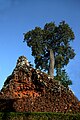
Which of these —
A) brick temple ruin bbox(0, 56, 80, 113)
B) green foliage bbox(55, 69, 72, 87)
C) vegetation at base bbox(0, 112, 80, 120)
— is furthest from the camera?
green foliage bbox(55, 69, 72, 87)

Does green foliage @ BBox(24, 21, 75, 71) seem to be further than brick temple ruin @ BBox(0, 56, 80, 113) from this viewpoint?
Yes

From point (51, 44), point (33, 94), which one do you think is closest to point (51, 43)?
point (51, 44)

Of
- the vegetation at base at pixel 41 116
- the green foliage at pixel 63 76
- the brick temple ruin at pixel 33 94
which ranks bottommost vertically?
the vegetation at base at pixel 41 116

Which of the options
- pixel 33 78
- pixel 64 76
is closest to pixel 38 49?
pixel 64 76

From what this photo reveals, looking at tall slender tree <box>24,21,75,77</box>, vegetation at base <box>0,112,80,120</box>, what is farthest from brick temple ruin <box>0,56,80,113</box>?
tall slender tree <box>24,21,75,77</box>

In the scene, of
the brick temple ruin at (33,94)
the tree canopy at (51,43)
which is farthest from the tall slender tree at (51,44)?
the brick temple ruin at (33,94)

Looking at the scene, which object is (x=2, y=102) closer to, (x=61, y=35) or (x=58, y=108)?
(x=58, y=108)

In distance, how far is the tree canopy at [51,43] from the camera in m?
52.0

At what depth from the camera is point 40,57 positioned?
52.5 meters

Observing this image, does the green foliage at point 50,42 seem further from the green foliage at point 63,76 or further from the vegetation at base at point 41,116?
the vegetation at base at point 41,116

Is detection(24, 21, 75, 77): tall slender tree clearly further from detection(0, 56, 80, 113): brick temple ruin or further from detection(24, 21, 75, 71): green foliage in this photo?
detection(0, 56, 80, 113): brick temple ruin

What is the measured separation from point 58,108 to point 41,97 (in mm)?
707

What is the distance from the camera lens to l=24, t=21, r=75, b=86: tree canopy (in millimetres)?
51978

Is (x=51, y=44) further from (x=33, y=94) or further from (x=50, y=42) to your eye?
(x=33, y=94)
